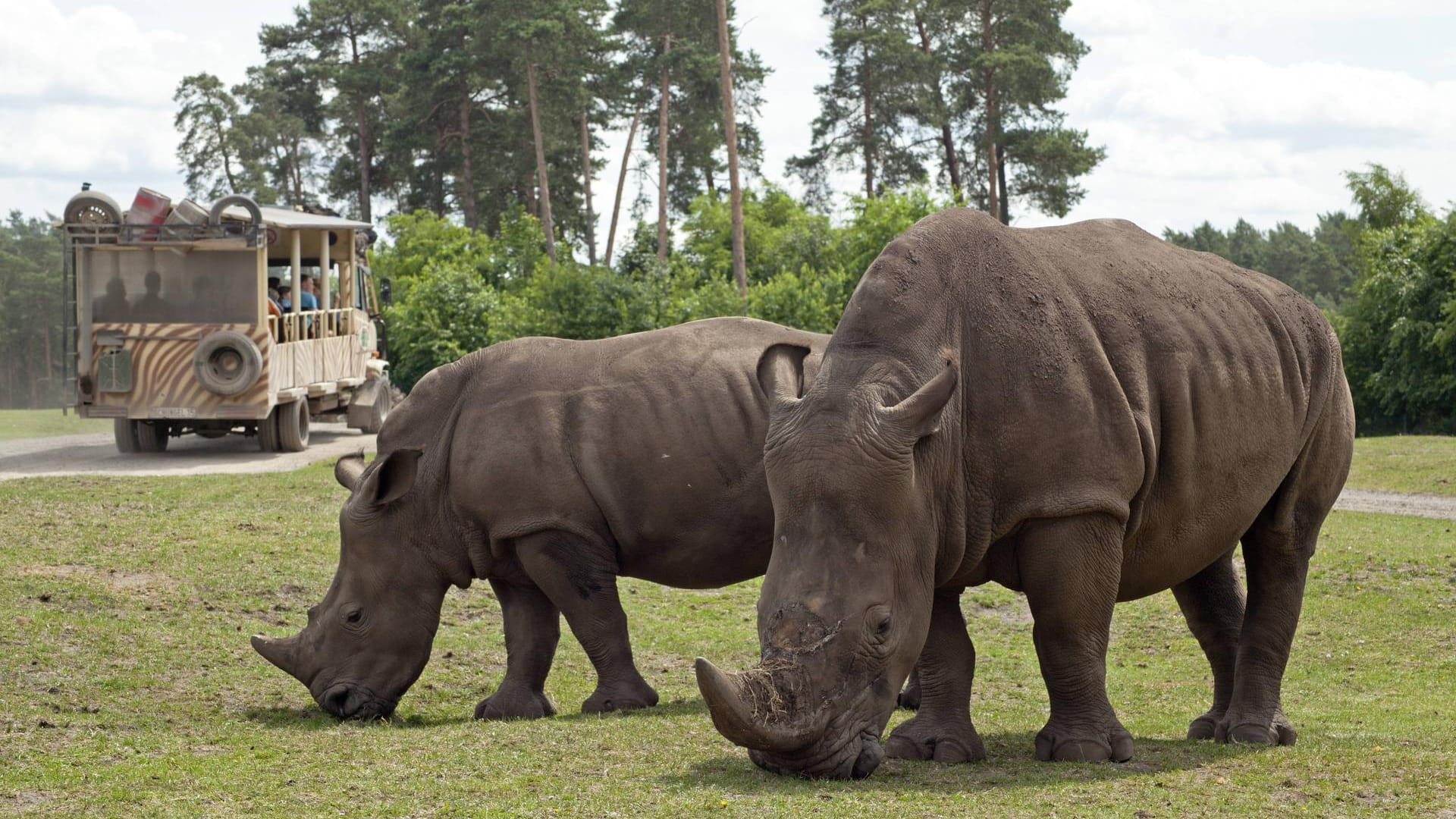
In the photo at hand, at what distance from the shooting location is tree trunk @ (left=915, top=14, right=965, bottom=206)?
5250cm

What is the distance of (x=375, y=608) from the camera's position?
9.69 meters

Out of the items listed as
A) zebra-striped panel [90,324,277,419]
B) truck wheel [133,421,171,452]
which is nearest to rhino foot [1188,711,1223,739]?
zebra-striped panel [90,324,277,419]

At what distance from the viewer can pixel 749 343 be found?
10.2 m

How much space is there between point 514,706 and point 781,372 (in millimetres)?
3214

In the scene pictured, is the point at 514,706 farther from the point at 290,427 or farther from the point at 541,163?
the point at 541,163

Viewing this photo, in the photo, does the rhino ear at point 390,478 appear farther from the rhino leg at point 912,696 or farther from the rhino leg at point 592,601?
the rhino leg at point 912,696

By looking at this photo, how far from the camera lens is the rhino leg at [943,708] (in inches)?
292

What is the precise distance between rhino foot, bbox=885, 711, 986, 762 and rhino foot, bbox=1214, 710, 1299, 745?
5.20ft

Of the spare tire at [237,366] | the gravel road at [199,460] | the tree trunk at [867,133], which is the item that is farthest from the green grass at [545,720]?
the tree trunk at [867,133]

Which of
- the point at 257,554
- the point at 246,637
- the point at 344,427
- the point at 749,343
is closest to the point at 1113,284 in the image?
the point at 749,343

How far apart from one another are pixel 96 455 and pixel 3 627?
15308 millimetres

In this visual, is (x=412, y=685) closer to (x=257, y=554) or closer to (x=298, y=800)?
(x=298, y=800)

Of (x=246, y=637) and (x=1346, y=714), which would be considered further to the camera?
(x=246, y=637)

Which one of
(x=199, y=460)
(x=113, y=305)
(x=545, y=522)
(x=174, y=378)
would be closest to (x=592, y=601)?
(x=545, y=522)
